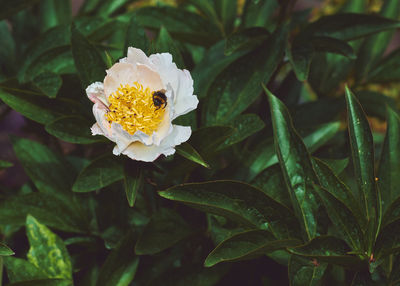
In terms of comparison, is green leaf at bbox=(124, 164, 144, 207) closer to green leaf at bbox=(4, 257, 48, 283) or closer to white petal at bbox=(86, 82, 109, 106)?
white petal at bbox=(86, 82, 109, 106)

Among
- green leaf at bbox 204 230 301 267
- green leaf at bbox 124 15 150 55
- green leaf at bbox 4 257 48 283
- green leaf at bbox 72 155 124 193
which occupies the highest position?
green leaf at bbox 124 15 150 55

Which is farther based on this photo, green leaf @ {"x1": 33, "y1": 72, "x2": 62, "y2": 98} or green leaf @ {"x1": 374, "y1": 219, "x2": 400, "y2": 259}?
green leaf @ {"x1": 33, "y1": 72, "x2": 62, "y2": 98}

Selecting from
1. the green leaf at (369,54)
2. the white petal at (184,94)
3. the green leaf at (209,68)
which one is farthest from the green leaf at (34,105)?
the green leaf at (369,54)

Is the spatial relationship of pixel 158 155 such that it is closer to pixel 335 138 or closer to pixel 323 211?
pixel 323 211

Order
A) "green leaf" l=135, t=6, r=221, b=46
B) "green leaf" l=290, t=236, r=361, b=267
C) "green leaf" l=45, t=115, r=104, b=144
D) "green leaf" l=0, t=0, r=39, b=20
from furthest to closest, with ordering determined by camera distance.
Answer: "green leaf" l=135, t=6, r=221, b=46 → "green leaf" l=0, t=0, r=39, b=20 → "green leaf" l=45, t=115, r=104, b=144 → "green leaf" l=290, t=236, r=361, b=267

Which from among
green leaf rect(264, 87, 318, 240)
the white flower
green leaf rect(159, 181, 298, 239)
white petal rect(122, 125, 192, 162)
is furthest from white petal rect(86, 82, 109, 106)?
green leaf rect(264, 87, 318, 240)

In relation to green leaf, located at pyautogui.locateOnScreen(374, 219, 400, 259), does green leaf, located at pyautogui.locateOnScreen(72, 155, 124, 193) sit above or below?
above

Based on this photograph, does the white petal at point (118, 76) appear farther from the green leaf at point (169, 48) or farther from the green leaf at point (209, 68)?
the green leaf at point (209, 68)
